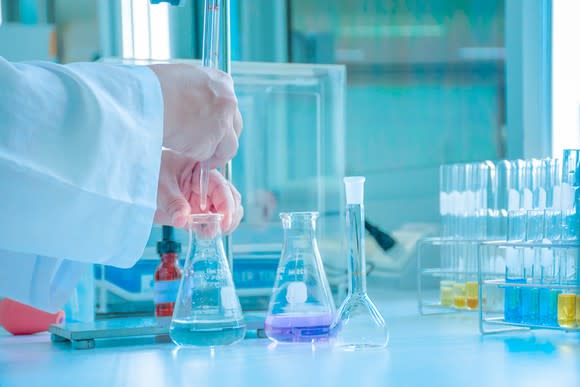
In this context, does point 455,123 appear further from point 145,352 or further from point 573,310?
point 145,352

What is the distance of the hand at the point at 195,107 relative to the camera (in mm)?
1023

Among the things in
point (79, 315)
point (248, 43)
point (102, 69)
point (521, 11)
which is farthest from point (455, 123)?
point (102, 69)

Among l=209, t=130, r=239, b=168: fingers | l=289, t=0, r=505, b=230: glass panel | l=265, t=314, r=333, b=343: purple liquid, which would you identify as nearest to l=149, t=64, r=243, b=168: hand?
l=209, t=130, r=239, b=168: fingers

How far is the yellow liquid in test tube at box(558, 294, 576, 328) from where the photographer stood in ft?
4.22

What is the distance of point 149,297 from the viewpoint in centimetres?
180

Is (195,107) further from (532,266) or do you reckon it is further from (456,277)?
(456,277)

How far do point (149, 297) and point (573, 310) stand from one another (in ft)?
3.05

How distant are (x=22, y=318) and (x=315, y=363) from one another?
742 mm

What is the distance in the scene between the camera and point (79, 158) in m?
0.88

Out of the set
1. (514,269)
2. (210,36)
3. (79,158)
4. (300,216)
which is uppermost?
(210,36)

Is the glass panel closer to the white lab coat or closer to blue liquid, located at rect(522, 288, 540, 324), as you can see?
blue liquid, located at rect(522, 288, 540, 324)

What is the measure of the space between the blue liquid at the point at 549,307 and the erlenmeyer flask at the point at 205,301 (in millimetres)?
499

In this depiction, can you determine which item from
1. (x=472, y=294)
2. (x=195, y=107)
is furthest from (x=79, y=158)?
(x=472, y=294)

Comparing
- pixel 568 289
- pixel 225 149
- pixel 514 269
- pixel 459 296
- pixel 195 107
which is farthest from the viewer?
pixel 459 296
